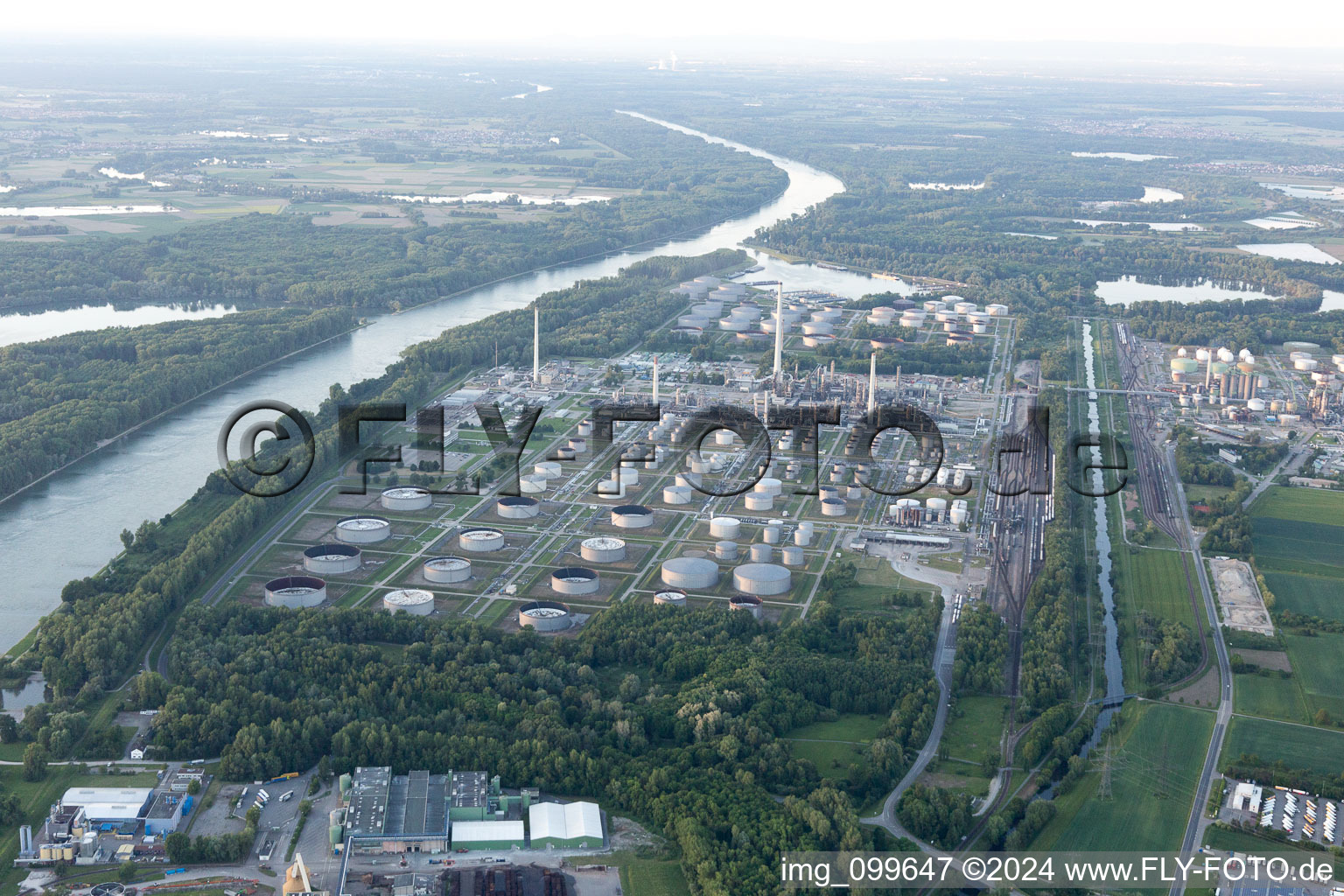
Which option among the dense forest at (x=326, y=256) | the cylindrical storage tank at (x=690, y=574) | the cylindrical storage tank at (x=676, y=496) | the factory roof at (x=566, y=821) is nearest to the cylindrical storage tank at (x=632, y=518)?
the cylindrical storage tank at (x=676, y=496)

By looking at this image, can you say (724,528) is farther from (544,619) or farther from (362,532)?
(362,532)

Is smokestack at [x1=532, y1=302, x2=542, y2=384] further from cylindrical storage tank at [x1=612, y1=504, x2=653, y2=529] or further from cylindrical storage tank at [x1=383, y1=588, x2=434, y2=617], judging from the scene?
cylindrical storage tank at [x1=383, y1=588, x2=434, y2=617]

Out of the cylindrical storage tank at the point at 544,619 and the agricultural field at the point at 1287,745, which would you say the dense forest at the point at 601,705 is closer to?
the cylindrical storage tank at the point at 544,619

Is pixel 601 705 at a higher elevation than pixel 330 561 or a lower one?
higher

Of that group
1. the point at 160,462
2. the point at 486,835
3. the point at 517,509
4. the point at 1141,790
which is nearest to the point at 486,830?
the point at 486,835

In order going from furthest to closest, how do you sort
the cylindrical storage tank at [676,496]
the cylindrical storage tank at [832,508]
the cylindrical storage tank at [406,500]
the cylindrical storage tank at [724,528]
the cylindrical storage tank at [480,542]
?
the cylindrical storage tank at [676,496] < the cylindrical storage tank at [832,508] < the cylindrical storage tank at [406,500] < the cylindrical storage tank at [724,528] < the cylindrical storage tank at [480,542]

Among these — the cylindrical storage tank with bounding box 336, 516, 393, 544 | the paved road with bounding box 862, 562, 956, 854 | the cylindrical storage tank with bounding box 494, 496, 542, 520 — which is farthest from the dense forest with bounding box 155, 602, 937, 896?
the cylindrical storage tank with bounding box 494, 496, 542, 520
